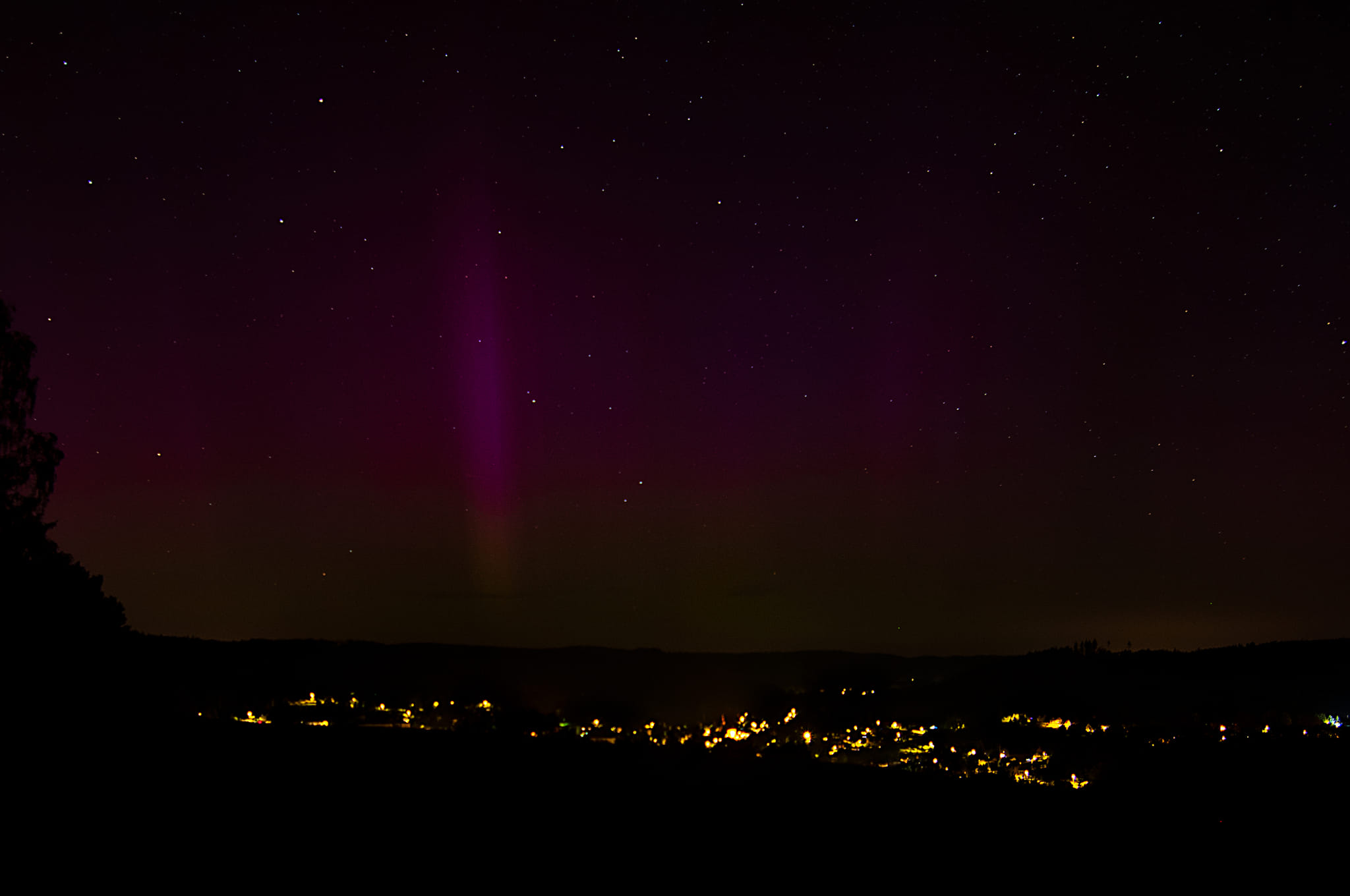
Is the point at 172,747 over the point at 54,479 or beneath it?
beneath

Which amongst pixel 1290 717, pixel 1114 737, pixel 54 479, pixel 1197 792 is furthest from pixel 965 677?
pixel 54 479

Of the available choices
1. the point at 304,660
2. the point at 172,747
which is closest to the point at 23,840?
the point at 172,747

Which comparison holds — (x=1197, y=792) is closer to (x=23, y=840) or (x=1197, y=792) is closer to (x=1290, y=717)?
(x=23, y=840)

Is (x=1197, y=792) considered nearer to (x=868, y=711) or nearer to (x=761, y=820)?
(x=761, y=820)

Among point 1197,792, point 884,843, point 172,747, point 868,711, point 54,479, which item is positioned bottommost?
point 868,711

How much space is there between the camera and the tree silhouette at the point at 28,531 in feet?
64.5

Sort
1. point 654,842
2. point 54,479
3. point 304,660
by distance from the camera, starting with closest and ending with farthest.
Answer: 1. point 654,842
2. point 54,479
3. point 304,660

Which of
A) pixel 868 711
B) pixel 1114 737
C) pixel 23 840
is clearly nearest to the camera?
pixel 23 840

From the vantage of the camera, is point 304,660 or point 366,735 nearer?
point 366,735

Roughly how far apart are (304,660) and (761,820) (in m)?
82.8

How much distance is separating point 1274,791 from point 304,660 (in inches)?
3156

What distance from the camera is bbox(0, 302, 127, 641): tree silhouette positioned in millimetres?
19656

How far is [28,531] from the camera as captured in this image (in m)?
20.4

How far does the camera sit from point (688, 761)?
3219 cm
